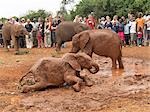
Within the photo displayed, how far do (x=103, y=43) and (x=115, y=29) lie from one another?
700cm

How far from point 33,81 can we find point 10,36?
413 inches

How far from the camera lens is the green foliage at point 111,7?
28.0m

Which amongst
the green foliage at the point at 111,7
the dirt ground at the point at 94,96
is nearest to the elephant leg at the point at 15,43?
the dirt ground at the point at 94,96

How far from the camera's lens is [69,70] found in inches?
400

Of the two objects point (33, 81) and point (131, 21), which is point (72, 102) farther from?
point (131, 21)

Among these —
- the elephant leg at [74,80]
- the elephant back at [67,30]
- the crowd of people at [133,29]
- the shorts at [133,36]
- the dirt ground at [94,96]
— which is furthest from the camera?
the shorts at [133,36]

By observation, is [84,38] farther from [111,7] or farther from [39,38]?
[111,7]

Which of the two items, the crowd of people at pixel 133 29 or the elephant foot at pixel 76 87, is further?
the crowd of people at pixel 133 29

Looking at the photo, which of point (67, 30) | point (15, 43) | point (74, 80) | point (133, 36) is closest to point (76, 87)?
point (74, 80)

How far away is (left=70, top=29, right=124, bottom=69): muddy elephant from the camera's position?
1296cm

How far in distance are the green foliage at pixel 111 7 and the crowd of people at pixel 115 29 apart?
20.8 feet

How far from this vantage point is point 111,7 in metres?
30.3

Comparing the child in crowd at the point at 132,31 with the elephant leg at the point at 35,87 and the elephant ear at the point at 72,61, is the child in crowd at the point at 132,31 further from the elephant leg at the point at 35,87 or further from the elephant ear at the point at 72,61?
the elephant leg at the point at 35,87

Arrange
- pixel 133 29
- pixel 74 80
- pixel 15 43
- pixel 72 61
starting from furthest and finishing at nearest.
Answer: pixel 133 29 → pixel 15 43 → pixel 72 61 → pixel 74 80
